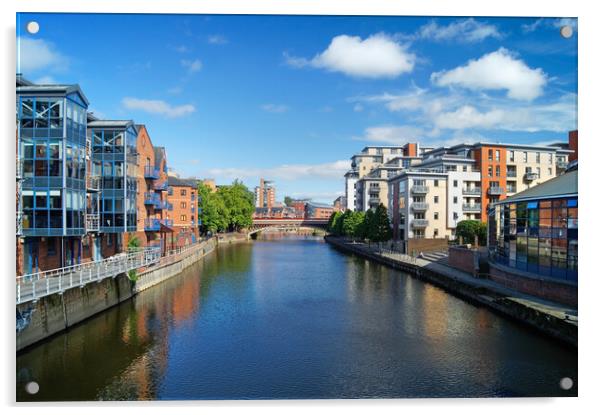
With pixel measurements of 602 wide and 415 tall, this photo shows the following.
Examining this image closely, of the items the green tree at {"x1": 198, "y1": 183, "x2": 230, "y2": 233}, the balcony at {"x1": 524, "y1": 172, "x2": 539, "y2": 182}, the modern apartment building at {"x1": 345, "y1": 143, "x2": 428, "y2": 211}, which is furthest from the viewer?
the modern apartment building at {"x1": 345, "y1": 143, "x2": 428, "y2": 211}

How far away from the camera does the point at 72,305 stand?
19.5 m

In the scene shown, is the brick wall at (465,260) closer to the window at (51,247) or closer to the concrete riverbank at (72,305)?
the concrete riverbank at (72,305)

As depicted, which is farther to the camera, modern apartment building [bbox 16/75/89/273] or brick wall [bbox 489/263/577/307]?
brick wall [bbox 489/263/577/307]

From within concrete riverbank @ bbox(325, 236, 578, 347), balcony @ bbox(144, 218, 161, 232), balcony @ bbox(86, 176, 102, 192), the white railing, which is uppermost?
balcony @ bbox(86, 176, 102, 192)

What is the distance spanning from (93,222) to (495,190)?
41987 millimetres

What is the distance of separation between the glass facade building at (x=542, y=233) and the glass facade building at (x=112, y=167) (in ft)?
75.0

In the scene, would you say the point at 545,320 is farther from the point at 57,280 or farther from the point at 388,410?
the point at 57,280

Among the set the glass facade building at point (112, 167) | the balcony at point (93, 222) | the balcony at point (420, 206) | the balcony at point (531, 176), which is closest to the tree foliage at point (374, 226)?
the balcony at point (420, 206)

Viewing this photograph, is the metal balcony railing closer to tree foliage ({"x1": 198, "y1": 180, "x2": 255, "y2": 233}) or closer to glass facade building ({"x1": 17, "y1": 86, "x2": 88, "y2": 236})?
tree foliage ({"x1": 198, "y1": 180, "x2": 255, "y2": 233})

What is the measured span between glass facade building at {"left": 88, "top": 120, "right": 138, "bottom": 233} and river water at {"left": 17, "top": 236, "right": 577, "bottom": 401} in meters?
5.23

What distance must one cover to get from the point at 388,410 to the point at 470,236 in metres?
36.9

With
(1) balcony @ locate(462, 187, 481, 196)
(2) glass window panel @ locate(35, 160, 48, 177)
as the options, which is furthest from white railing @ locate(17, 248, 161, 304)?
(1) balcony @ locate(462, 187, 481, 196)

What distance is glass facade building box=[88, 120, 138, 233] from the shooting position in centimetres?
2725
